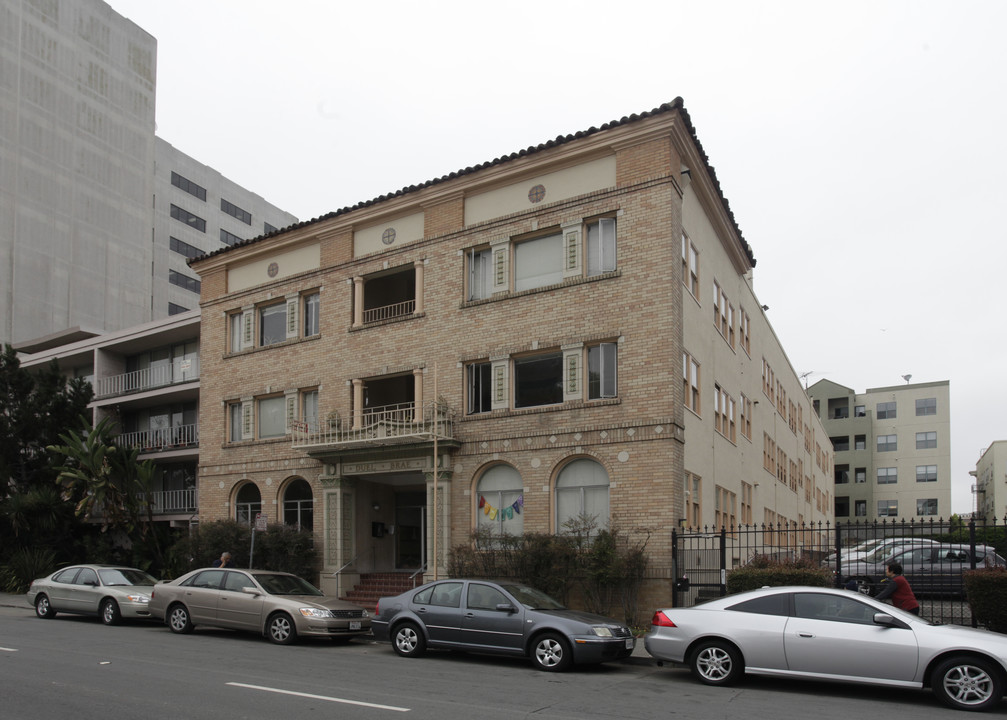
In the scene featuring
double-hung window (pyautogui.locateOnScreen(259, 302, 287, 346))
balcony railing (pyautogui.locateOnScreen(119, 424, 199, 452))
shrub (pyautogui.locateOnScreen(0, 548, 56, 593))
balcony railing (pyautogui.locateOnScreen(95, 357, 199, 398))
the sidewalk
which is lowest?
the sidewalk

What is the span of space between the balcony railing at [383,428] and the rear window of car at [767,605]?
1007 cm

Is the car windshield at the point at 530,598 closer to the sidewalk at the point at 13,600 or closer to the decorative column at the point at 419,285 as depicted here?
the decorative column at the point at 419,285

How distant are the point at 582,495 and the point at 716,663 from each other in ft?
27.5

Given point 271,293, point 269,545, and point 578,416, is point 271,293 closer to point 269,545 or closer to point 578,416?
point 269,545

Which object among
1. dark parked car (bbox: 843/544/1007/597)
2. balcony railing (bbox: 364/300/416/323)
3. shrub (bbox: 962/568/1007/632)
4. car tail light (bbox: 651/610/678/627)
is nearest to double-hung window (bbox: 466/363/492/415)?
balcony railing (bbox: 364/300/416/323)

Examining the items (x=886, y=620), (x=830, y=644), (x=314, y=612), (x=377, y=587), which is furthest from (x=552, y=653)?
(x=377, y=587)

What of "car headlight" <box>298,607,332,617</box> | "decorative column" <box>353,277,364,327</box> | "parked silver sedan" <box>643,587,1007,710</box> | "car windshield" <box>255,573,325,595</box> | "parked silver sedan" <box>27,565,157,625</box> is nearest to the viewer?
"parked silver sedan" <box>643,587,1007,710</box>

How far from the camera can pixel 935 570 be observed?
22.3 meters

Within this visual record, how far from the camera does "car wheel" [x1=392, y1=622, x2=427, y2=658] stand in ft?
48.7

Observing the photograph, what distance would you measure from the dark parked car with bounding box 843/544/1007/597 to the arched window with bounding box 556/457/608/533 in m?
5.18

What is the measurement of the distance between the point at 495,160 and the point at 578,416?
667cm

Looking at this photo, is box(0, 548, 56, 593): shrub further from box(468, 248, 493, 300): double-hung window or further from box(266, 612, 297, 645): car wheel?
box(468, 248, 493, 300): double-hung window

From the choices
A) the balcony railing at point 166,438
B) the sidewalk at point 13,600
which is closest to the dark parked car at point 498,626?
the sidewalk at point 13,600

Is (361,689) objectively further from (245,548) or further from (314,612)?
(245,548)
